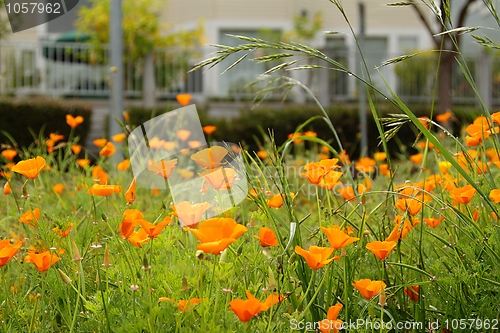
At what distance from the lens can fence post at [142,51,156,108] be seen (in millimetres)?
8906

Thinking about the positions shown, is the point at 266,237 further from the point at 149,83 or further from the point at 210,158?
the point at 149,83

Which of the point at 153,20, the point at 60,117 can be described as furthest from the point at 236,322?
the point at 153,20

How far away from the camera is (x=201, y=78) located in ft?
35.5

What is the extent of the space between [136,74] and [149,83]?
3.49 feet

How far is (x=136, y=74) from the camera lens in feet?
32.0

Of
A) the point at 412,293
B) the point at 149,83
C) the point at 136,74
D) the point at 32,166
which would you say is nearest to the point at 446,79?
the point at 412,293

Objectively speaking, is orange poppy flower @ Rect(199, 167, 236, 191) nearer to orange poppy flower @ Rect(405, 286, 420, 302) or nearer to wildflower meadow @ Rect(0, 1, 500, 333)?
wildflower meadow @ Rect(0, 1, 500, 333)

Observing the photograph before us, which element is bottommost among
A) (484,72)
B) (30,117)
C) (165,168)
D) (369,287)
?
(30,117)

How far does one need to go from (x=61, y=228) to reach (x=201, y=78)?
9.98 meters

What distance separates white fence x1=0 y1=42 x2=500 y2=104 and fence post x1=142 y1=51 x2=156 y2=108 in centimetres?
23

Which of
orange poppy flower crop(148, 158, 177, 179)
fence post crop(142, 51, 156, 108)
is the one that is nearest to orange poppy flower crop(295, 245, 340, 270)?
orange poppy flower crop(148, 158, 177, 179)

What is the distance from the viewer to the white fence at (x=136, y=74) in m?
8.89

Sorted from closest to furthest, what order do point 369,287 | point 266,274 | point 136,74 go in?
point 369,287, point 266,274, point 136,74

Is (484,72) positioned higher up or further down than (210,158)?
higher up
